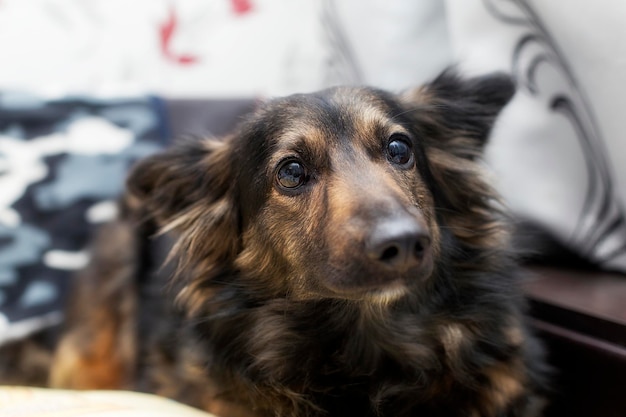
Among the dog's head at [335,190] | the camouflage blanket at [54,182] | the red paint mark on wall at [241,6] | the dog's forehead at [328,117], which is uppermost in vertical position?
the red paint mark on wall at [241,6]

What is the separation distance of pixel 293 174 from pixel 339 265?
25cm

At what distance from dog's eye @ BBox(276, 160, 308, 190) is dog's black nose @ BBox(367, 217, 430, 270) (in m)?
0.28

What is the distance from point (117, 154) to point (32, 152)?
25 centimetres

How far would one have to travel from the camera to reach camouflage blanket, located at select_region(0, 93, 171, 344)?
185cm

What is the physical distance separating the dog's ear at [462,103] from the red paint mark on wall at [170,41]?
1.21m

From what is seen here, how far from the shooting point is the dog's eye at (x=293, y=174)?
123 centimetres

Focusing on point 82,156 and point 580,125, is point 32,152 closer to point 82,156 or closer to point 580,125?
point 82,156

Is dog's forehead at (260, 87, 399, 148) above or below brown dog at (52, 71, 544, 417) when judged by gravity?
above

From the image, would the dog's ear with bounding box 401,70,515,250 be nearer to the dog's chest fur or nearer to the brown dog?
the brown dog

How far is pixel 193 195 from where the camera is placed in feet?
4.75

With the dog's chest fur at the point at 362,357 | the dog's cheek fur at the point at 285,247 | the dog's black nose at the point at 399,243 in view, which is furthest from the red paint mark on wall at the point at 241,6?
the dog's black nose at the point at 399,243

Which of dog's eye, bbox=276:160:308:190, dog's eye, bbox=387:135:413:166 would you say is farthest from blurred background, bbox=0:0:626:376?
dog's eye, bbox=276:160:308:190

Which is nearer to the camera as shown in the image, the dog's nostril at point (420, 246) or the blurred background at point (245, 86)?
the dog's nostril at point (420, 246)

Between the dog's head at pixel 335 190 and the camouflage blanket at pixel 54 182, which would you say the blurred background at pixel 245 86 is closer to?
the camouflage blanket at pixel 54 182
